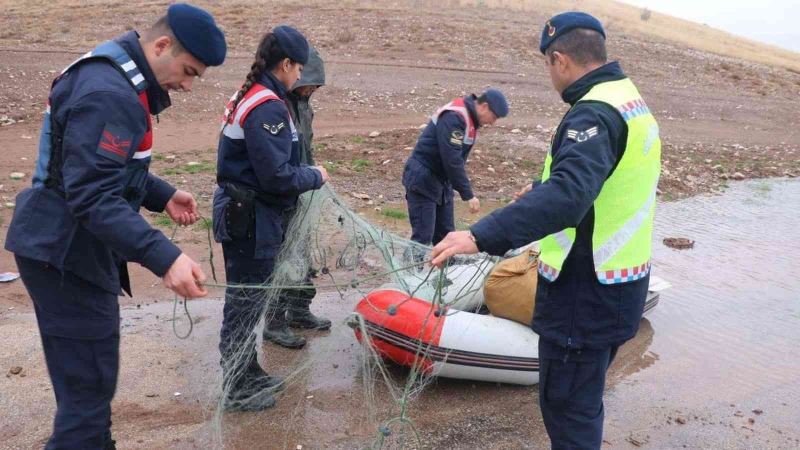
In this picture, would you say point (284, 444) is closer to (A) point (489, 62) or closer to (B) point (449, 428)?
(B) point (449, 428)

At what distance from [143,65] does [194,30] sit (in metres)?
0.22

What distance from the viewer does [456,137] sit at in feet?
17.8

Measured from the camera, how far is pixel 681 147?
12938mm

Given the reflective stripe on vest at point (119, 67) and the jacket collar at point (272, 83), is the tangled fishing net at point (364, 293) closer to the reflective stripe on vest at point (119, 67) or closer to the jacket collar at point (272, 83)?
the jacket collar at point (272, 83)

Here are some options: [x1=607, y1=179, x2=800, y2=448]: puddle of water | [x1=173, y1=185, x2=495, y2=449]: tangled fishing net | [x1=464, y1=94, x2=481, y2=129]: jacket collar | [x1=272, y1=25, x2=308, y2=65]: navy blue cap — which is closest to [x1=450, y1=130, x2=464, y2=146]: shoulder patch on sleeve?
[x1=464, y1=94, x2=481, y2=129]: jacket collar

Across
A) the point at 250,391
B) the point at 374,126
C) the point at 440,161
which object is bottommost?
the point at 374,126

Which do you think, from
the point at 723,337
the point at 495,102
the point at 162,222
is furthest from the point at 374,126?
the point at 723,337

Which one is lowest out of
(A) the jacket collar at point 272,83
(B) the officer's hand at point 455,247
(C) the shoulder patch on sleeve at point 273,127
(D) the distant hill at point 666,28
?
(D) the distant hill at point 666,28

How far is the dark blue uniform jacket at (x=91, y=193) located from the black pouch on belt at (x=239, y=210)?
116 centimetres

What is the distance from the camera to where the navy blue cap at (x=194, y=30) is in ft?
8.34

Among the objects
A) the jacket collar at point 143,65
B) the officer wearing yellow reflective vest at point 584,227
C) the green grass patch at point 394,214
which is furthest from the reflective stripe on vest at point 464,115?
the jacket collar at point 143,65

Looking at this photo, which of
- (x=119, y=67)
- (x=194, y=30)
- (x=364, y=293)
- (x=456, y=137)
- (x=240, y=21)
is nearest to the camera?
(x=119, y=67)

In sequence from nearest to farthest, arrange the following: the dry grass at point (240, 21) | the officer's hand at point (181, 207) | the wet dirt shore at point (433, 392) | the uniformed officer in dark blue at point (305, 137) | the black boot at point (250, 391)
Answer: the officer's hand at point (181, 207), the wet dirt shore at point (433, 392), the black boot at point (250, 391), the uniformed officer in dark blue at point (305, 137), the dry grass at point (240, 21)

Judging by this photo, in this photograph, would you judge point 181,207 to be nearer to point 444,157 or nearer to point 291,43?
point 291,43
